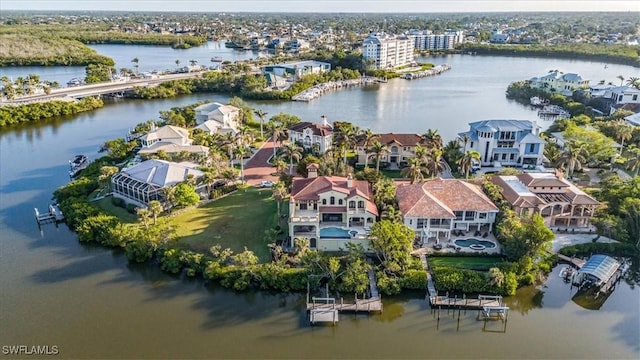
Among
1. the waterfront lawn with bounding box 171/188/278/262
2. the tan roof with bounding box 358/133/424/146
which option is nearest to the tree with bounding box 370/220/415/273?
the waterfront lawn with bounding box 171/188/278/262

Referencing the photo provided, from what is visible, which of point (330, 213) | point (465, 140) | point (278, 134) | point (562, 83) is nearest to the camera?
point (330, 213)

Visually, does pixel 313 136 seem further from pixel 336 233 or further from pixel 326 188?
pixel 336 233

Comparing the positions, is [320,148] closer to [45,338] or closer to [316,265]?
[316,265]

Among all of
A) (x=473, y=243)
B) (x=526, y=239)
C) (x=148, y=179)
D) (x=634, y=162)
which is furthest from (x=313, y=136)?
(x=634, y=162)

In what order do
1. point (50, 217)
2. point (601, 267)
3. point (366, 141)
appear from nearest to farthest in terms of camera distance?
point (601, 267) < point (50, 217) < point (366, 141)

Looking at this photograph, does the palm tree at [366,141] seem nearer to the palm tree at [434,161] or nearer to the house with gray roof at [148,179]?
the palm tree at [434,161]

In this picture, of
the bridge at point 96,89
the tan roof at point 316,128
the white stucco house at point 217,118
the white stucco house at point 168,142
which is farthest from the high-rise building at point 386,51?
the white stucco house at point 168,142
